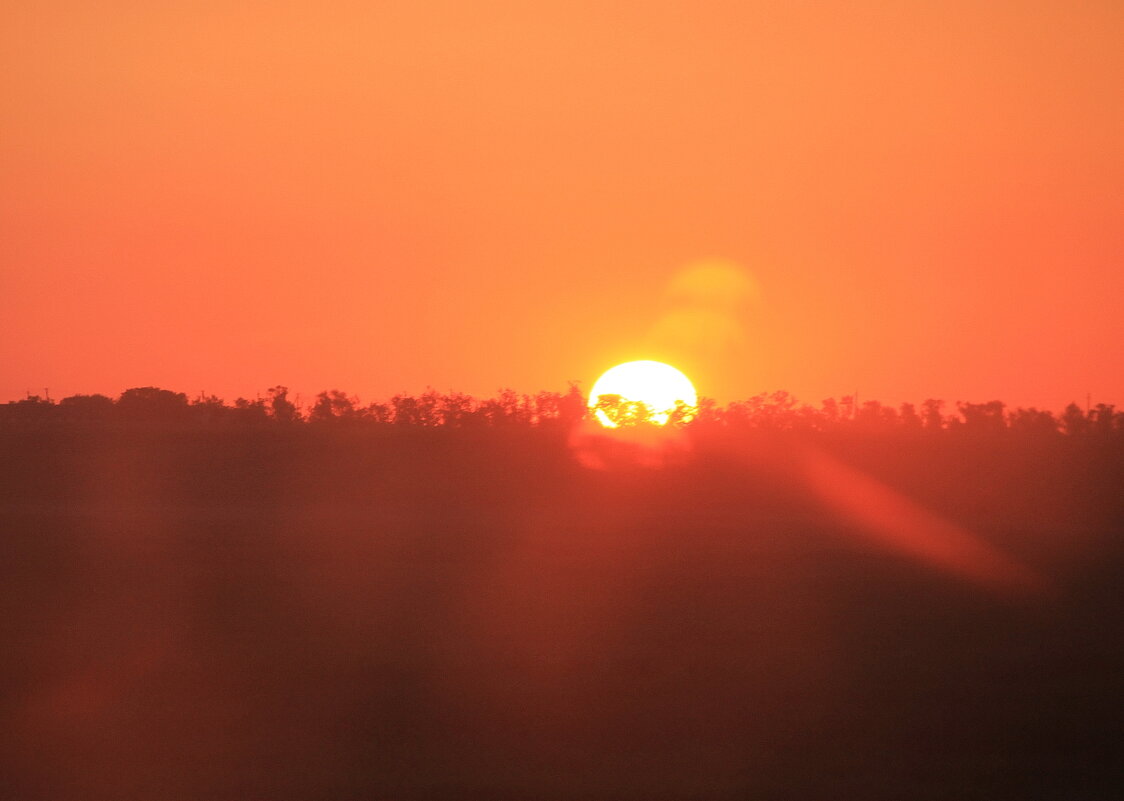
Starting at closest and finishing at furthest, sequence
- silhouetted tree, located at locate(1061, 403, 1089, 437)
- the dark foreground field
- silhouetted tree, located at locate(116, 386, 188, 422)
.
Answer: the dark foreground field → silhouetted tree, located at locate(1061, 403, 1089, 437) → silhouetted tree, located at locate(116, 386, 188, 422)

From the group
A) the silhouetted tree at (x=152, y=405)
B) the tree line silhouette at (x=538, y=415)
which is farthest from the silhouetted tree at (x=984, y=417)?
the silhouetted tree at (x=152, y=405)

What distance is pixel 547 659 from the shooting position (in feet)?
33.9

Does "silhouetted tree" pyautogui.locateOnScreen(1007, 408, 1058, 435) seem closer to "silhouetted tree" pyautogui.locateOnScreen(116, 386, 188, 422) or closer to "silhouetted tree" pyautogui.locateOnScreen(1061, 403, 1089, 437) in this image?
"silhouetted tree" pyautogui.locateOnScreen(1061, 403, 1089, 437)

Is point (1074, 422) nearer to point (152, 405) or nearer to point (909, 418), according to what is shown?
point (909, 418)

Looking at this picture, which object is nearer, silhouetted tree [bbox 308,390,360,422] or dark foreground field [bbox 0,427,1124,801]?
dark foreground field [bbox 0,427,1124,801]

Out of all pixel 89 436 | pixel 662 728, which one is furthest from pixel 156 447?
pixel 662 728

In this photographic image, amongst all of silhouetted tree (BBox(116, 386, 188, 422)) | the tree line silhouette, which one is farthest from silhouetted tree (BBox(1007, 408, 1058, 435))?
silhouetted tree (BBox(116, 386, 188, 422))

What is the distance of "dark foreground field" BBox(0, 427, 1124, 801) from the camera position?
747cm

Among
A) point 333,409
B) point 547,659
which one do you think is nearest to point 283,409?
point 333,409

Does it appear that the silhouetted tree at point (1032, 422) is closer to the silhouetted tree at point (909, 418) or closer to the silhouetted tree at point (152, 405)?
the silhouetted tree at point (909, 418)

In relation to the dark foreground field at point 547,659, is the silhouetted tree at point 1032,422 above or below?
above

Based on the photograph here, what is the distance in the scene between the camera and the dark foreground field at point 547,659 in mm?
7473

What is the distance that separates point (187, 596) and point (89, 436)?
2302 centimetres

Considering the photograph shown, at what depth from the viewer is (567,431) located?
33.2m
